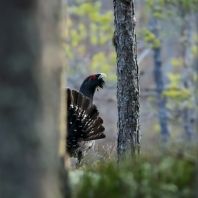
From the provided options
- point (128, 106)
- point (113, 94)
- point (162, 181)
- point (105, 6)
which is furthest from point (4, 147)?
point (105, 6)

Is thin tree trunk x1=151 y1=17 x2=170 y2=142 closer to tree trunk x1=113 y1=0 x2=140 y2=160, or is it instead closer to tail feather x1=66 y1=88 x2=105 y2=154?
tail feather x1=66 y1=88 x2=105 y2=154

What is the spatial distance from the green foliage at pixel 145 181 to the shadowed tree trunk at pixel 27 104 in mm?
351

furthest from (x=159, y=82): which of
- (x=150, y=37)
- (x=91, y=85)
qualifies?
(x=91, y=85)

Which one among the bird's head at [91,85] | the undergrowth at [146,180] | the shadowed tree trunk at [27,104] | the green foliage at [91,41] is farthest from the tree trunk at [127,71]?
the green foliage at [91,41]

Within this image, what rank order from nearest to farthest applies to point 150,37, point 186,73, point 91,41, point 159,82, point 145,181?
point 145,181
point 150,37
point 159,82
point 186,73
point 91,41

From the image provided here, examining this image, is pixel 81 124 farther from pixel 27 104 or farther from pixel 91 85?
pixel 27 104

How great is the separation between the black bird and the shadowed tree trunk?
4.79m

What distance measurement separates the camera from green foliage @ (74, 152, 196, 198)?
416 centimetres

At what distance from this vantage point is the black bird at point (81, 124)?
9.02 metres

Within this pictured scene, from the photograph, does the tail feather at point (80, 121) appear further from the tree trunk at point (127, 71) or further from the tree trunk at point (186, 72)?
the tree trunk at point (186, 72)

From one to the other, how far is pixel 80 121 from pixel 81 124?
0.26 feet

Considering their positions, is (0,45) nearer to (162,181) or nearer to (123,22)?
(162,181)

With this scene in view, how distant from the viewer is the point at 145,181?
4191 millimetres

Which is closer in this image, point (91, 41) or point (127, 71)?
point (127, 71)
